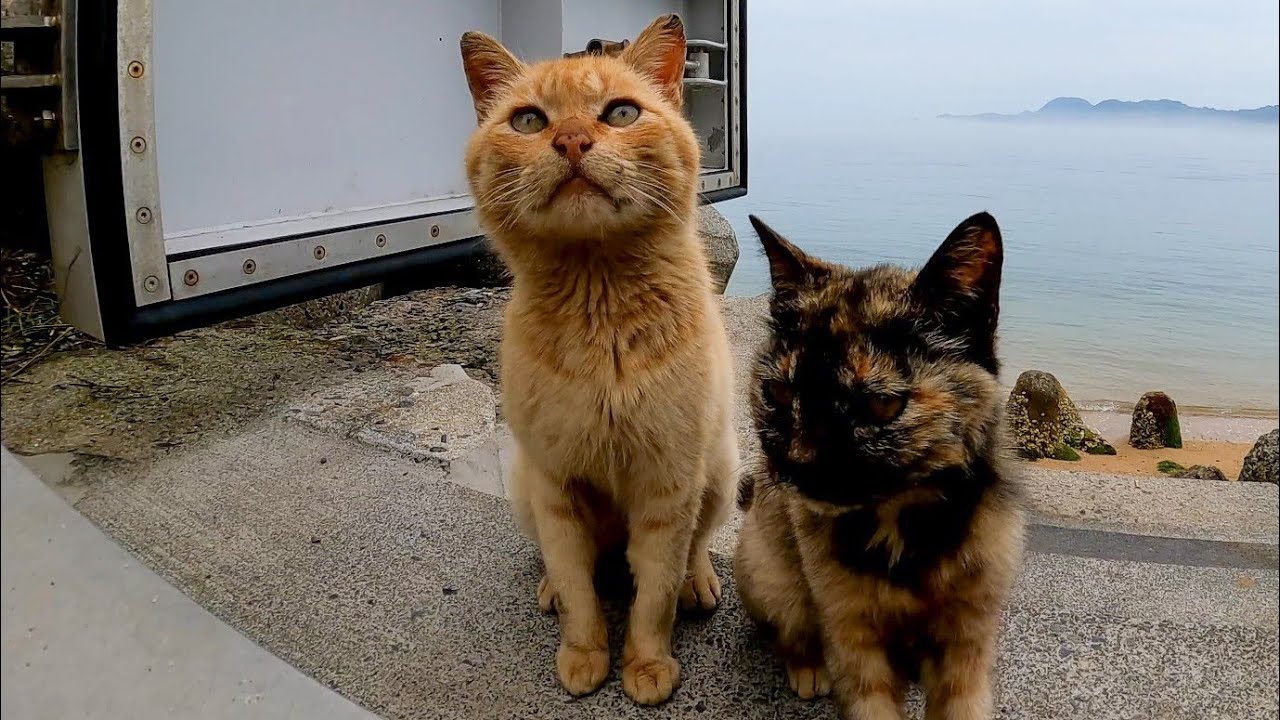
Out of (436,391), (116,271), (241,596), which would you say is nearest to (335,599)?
Result: (241,596)

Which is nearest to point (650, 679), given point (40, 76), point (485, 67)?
point (485, 67)

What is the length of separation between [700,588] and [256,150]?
0.93 metres

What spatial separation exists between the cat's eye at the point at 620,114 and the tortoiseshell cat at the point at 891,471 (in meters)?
0.20

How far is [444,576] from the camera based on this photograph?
0.99 meters

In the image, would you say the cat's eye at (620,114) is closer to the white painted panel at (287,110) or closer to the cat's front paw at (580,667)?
the white painted panel at (287,110)

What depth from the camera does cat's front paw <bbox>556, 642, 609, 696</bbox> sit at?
1.05m

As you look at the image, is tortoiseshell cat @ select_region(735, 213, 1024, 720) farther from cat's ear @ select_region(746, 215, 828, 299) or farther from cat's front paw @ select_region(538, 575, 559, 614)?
cat's front paw @ select_region(538, 575, 559, 614)

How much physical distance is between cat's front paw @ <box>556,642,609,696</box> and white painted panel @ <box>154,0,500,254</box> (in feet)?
2.04

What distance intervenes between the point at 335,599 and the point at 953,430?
27.4 inches

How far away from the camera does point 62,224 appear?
59 cm

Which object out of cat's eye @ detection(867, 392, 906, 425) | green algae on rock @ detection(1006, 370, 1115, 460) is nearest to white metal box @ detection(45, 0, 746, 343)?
cat's eye @ detection(867, 392, 906, 425)

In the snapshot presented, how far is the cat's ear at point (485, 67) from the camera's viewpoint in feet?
2.77

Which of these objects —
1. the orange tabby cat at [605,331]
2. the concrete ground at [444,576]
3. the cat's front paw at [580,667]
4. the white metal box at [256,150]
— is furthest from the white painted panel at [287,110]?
the cat's front paw at [580,667]

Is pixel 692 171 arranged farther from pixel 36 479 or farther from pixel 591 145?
pixel 36 479
